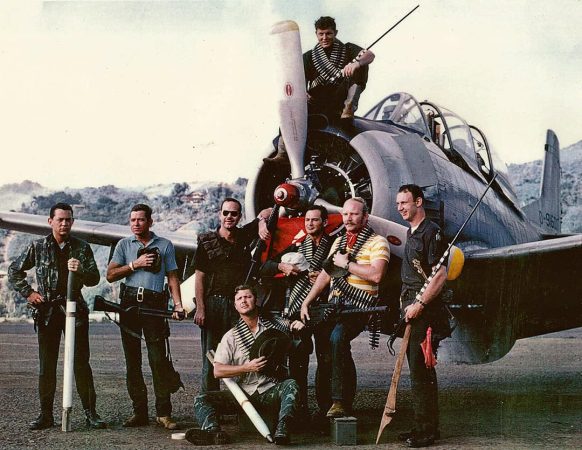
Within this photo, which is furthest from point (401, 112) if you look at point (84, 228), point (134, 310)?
point (84, 228)

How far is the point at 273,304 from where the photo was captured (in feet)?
20.2

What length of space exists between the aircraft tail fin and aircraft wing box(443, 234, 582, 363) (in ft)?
9.24

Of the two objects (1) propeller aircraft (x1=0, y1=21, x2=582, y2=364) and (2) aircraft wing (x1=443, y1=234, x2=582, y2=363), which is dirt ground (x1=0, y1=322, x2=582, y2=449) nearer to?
(2) aircraft wing (x1=443, y1=234, x2=582, y2=363)

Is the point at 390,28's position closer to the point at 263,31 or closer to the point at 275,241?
the point at 263,31

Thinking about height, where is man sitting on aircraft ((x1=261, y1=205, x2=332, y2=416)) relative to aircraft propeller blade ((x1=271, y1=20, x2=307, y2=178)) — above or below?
below

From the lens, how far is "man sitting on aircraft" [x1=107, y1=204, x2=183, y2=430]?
5492 millimetres

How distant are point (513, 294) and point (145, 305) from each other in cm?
424

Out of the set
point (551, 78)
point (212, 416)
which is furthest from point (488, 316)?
point (212, 416)

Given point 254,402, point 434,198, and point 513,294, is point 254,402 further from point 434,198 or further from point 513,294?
point 513,294

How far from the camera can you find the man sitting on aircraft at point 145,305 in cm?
549

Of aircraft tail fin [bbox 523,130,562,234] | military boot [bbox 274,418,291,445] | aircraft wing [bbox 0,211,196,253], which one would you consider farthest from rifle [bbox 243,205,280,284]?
aircraft tail fin [bbox 523,130,562,234]

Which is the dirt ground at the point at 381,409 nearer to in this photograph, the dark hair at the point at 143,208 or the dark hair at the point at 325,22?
the dark hair at the point at 143,208

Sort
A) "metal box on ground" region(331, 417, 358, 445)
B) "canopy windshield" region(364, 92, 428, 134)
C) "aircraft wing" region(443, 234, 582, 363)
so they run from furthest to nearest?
1. "canopy windshield" region(364, 92, 428, 134)
2. "aircraft wing" region(443, 234, 582, 363)
3. "metal box on ground" region(331, 417, 358, 445)

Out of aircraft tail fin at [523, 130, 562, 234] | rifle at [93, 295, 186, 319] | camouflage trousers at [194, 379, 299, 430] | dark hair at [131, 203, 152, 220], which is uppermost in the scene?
aircraft tail fin at [523, 130, 562, 234]
